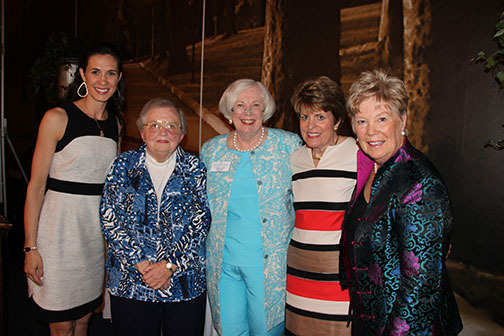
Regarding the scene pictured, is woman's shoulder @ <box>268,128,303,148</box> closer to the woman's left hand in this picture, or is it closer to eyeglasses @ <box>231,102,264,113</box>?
eyeglasses @ <box>231,102,264,113</box>

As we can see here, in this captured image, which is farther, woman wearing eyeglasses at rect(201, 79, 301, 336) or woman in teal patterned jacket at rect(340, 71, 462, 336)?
woman wearing eyeglasses at rect(201, 79, 301, 336)

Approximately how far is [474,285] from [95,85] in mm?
2323

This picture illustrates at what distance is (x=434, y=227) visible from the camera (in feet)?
4.27

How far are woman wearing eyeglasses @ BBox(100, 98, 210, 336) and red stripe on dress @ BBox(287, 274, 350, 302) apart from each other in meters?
0.54

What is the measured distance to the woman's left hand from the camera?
6.55 feet

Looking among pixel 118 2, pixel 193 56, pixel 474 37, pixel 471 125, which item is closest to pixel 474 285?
pixel 471 125

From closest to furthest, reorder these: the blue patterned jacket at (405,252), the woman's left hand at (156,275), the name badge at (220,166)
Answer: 1. the blue patterned jacket at (405,252)
2. the woman's left hand at (156,275)
3. the name badge at (220,166)

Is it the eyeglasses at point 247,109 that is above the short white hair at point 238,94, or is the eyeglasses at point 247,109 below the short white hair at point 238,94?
below

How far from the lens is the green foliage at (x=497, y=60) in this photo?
5.66 ft

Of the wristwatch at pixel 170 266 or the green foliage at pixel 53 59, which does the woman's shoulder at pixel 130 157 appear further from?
the green foliage at pixel 53 59

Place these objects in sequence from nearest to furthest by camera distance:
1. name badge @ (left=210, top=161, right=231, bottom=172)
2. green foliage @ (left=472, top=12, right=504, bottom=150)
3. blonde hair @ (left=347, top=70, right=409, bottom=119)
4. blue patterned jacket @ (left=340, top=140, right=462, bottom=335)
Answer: blue patterned jacket @ (left=340, top=140, right=462, bottom=335) < blonde hair @ (left=347, top=70, right=409, bottom=119) < green foliage @ (left=472, top=12, right=504, bottom=150) < name badge @ (left=210, top=161, right=231, bottom=172)

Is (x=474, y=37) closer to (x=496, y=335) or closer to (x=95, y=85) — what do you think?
(x=496, y=335)

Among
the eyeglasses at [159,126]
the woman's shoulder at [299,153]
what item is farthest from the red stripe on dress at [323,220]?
the eyeglasses at [159,126]

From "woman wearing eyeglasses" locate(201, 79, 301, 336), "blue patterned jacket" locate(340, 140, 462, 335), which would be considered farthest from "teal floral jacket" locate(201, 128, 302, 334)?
"blue patterned jacket" locate(340, 140, 462, 335)
